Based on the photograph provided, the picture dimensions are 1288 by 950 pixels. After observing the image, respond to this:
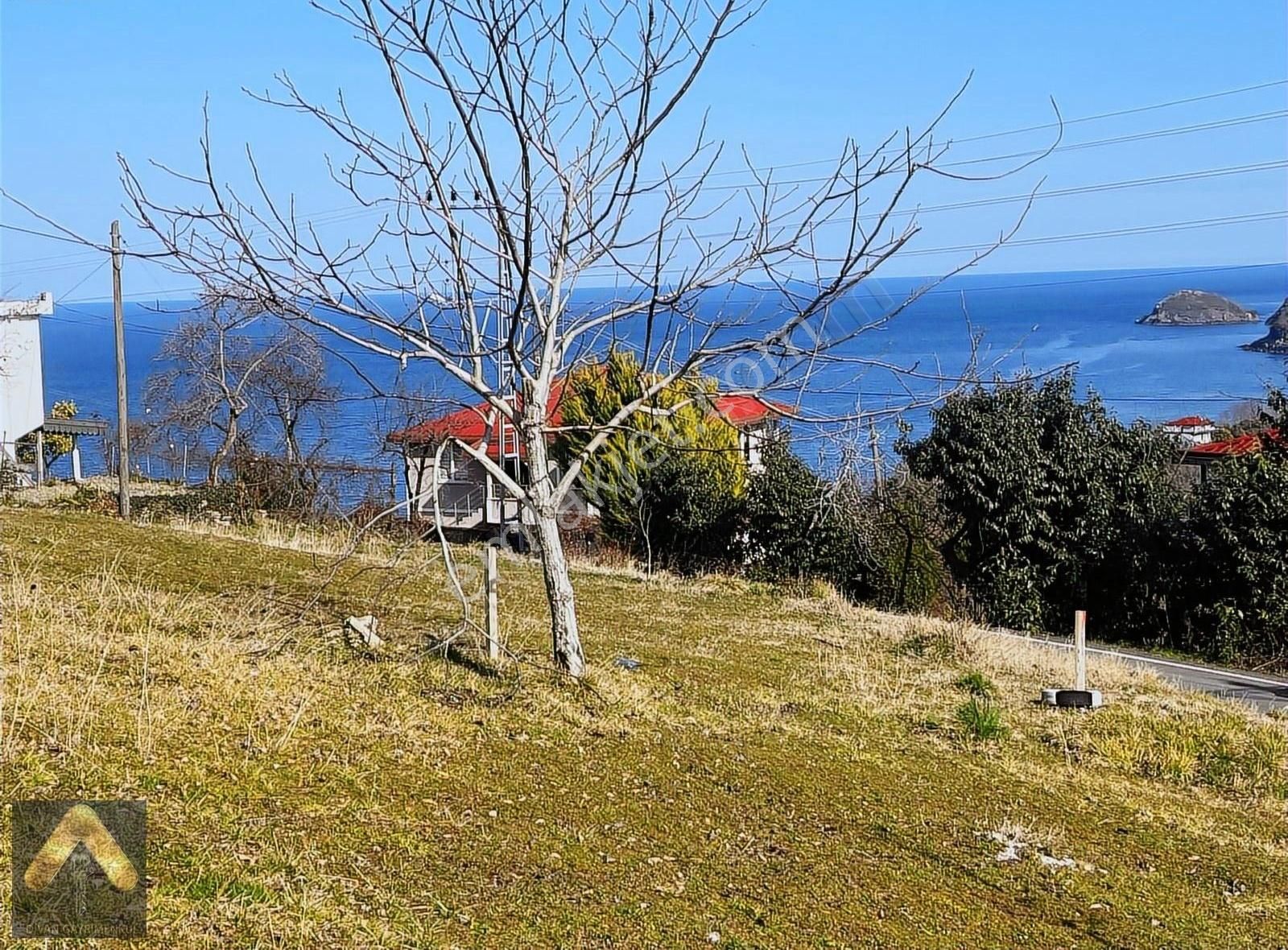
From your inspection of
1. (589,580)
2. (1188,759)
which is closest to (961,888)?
(1188,759)

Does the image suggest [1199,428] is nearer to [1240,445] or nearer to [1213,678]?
[1240,445]

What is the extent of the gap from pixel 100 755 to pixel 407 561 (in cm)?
851

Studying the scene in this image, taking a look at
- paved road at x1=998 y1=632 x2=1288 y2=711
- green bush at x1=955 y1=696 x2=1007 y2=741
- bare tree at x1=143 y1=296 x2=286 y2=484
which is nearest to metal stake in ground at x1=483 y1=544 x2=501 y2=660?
green bush at x1=955 y1=696 x2=1007 y2=741

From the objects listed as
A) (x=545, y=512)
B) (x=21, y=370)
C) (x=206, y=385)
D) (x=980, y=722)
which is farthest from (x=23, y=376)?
(x=980, y=722)

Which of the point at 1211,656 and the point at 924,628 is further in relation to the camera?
the point at 1211,656

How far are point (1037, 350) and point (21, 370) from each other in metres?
33.3

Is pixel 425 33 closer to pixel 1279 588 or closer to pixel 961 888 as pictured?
pixel 961 888

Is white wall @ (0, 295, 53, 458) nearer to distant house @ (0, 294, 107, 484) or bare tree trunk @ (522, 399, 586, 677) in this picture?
distant house @ (0, 294, 107, 484)

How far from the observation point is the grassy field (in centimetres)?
349

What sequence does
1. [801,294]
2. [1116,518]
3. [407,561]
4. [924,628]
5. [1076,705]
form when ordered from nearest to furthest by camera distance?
1. [801,294]
2. [1076,705]
3. [924,628]
4. [407,561]
5. [1116,518]

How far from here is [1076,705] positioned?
24.9 ft

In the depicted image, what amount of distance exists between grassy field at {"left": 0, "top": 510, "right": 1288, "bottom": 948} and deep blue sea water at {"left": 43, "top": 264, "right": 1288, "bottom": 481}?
1.77 m

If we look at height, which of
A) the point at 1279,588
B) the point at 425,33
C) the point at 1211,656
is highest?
the point at 425,33

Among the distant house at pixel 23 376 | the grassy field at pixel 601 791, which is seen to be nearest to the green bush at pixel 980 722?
the grassy field at pixel 601 791
